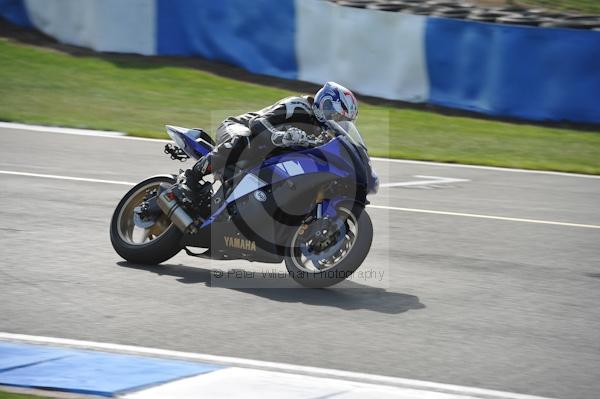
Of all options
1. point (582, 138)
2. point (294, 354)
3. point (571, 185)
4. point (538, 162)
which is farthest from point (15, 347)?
point (582, 138)

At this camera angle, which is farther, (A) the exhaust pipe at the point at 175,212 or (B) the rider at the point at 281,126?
(A) the exhaust pipe at the point at 175,212

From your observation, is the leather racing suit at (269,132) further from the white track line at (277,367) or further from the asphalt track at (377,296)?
the white track line at (277,367)

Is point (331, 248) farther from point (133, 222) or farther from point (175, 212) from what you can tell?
point (133, 222)

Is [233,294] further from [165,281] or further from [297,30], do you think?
[297,30]

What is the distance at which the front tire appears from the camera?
8.21 meters

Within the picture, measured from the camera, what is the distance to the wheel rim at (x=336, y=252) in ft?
24.4

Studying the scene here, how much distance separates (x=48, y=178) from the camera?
1185 centimetres

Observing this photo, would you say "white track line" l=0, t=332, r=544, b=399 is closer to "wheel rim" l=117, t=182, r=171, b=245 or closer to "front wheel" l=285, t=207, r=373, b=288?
"front wheel" l=285, t=207, r=373, b=288

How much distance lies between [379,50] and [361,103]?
99 cm

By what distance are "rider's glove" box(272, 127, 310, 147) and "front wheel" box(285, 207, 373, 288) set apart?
589 mm

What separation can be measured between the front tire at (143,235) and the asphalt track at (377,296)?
0.12m

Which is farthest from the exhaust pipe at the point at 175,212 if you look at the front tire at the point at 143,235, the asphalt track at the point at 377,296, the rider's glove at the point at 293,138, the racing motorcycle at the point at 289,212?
the rider's glove at the point at 293,138

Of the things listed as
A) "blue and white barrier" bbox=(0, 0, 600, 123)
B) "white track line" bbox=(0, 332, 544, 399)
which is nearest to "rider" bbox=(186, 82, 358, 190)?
"white track line" bbox=(0, 332, 544, 399)

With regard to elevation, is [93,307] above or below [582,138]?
above
